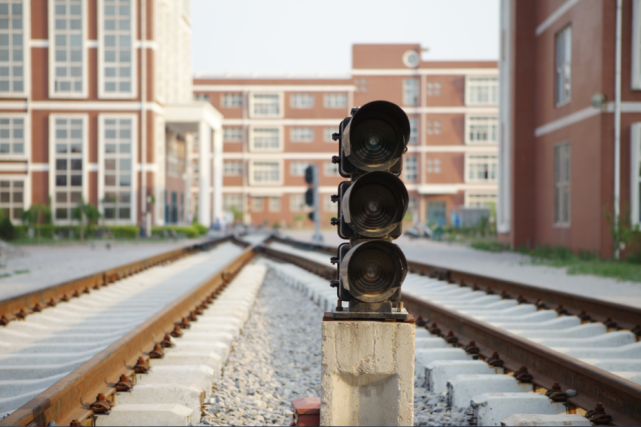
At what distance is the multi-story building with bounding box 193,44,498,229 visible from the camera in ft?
208

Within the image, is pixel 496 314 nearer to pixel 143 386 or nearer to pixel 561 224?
pixel 143 386

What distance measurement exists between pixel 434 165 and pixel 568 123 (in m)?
46.0

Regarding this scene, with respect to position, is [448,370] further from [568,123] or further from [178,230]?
[178,230]

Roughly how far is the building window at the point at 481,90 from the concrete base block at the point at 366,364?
63599mm

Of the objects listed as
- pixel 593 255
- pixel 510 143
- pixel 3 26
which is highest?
pixel 3 26

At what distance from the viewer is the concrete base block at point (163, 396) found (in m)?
3.74

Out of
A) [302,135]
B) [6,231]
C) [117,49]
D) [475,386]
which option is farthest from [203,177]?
[475,386]

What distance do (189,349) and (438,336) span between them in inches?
92.7

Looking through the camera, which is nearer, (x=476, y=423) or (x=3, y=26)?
(x=476, y=423)

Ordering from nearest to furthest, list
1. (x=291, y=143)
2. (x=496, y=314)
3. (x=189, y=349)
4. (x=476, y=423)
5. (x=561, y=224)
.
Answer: (x=476, y=423), (x=189, y=349), (x=496, y=314), (x=561, y=224), (x=291, y=143)

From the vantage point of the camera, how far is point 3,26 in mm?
36719

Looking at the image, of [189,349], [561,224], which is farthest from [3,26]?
[189,349]

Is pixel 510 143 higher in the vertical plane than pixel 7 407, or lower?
higher

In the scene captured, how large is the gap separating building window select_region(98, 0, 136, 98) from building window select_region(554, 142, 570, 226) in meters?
26.7
